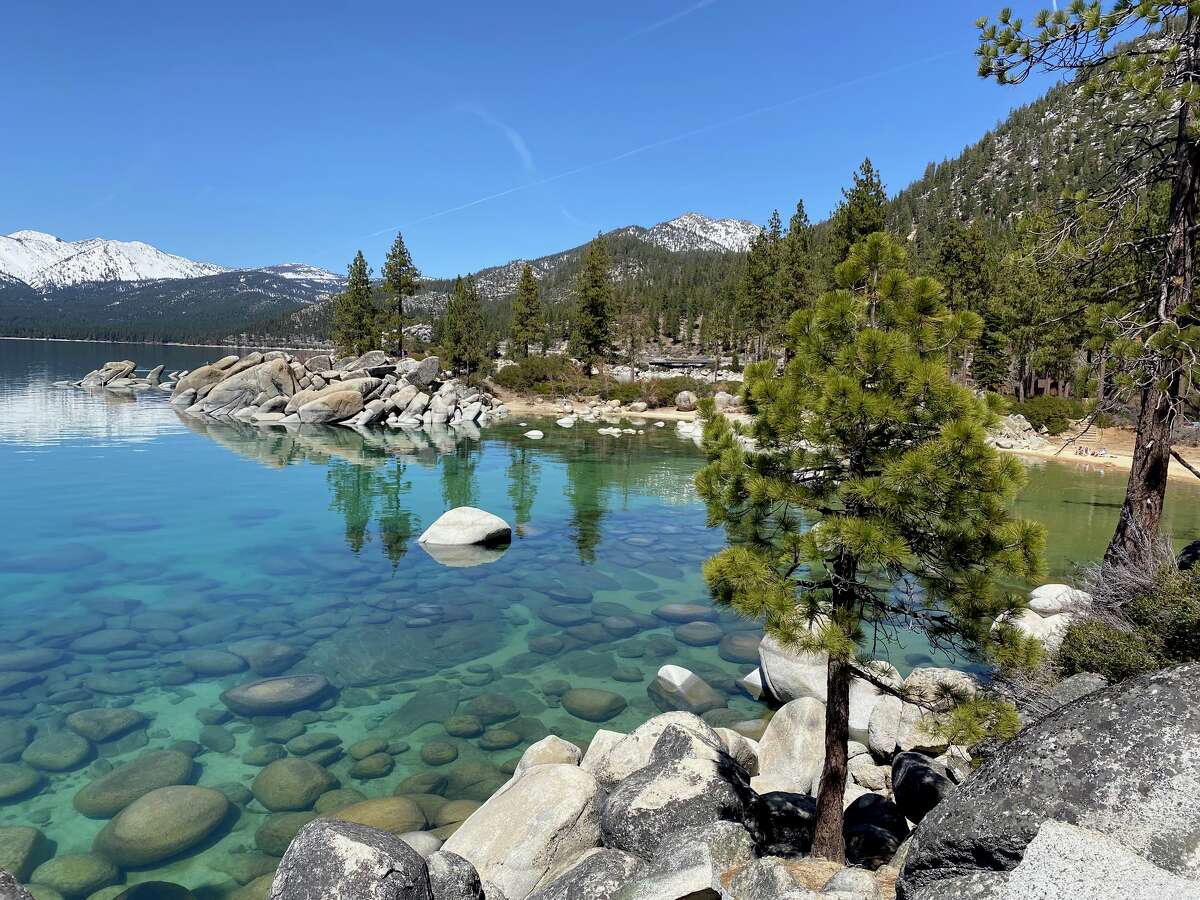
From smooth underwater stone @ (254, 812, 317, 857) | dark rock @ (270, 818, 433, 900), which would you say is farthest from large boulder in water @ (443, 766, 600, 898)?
smooth underwater stone @ (254, 812, 317, 857)

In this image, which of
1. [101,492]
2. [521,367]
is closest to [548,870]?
[101,492]

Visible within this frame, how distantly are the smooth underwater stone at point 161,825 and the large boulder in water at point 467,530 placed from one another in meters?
12.5

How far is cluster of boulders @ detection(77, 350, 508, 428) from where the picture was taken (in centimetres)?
5647

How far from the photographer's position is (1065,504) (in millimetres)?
29156

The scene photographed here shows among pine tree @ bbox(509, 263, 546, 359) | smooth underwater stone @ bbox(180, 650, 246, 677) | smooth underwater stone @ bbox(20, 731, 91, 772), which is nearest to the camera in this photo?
smooth underwater stone @ bbox(20, 731, 91, 772)

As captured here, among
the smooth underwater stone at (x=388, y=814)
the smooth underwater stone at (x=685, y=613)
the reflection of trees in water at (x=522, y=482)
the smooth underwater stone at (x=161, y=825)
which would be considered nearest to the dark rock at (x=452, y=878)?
the smooth underwater stone at (x=388, y=814)

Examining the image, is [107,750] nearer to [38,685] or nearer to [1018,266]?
[38,685]

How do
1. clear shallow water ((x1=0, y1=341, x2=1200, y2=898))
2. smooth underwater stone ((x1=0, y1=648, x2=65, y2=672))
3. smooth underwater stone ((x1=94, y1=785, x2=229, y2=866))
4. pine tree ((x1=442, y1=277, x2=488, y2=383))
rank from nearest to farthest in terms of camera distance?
smooth underwater stone ((x1=94, y1=785, x2=229, y2=866)) → clear shallow water ((x1=0, y1=341, x2=1200, y2=898)) → smooth underwater stone ((x1=0, y1=648, x2=65, y2=672)) → pine tree ((x1=442, y1=277, x2=488, y2=383))

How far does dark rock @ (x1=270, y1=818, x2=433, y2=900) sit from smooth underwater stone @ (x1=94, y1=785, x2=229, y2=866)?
3388 mm

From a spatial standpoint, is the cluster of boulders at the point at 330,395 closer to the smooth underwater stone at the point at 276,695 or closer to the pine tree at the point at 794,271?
the pine tree at the point at 794,271

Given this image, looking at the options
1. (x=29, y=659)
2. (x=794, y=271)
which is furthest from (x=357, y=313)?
(x=29, y=659)

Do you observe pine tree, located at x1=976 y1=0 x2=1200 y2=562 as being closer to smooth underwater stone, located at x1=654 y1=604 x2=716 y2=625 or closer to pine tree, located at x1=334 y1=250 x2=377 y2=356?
smooth underwater stone, located at x1=654 y1=604 x2=716 y2=625

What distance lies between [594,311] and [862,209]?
36.8 metres

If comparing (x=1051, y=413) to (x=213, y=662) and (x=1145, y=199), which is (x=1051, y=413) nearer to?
(x=1145, y=199)
